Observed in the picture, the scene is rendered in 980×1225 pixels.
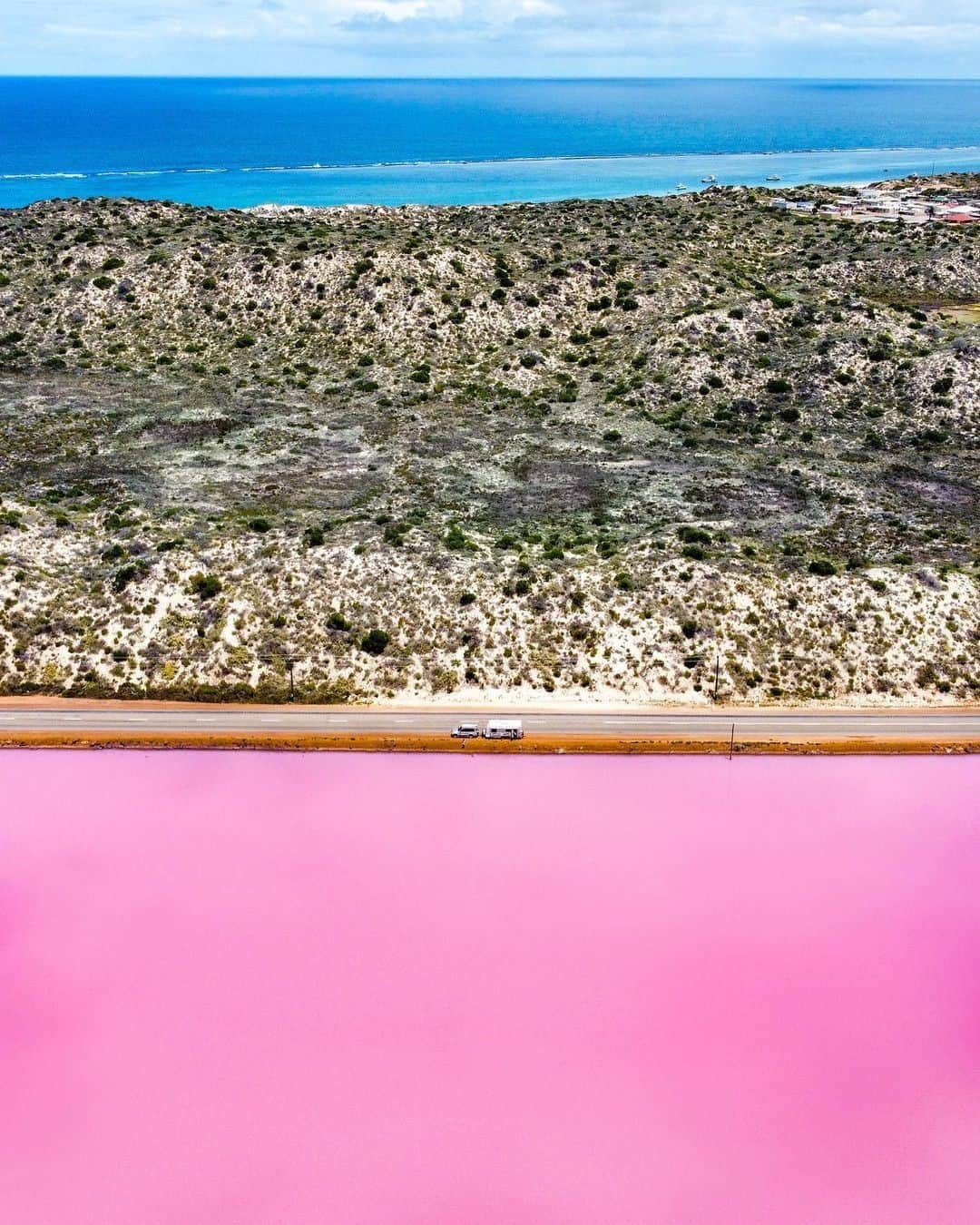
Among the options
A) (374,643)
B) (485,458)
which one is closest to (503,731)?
(374,643)

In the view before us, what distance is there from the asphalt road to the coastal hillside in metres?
1.54

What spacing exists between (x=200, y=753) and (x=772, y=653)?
101 ft

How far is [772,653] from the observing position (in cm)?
5344

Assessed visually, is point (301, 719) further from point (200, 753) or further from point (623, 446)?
point (623, 446)

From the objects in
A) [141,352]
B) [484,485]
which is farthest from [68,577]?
[141,352]

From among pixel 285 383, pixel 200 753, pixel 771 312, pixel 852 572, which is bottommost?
pixel 200 753

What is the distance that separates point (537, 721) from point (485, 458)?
105ft

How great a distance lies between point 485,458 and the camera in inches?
3012

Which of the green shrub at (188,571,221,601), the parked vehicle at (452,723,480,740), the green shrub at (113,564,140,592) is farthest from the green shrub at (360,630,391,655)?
the green shrub at (113,564,140,592)

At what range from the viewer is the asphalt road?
49.1 metres

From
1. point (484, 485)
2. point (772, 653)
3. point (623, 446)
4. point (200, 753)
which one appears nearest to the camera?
point (200, 753)

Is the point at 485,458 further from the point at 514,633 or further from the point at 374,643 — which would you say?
the point at 374,643

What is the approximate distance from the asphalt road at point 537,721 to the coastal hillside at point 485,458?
154 cm

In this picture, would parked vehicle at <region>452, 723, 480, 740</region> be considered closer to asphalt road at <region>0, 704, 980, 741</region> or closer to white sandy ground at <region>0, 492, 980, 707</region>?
asphalt road at <region>0, 704, 980, 741</region>
